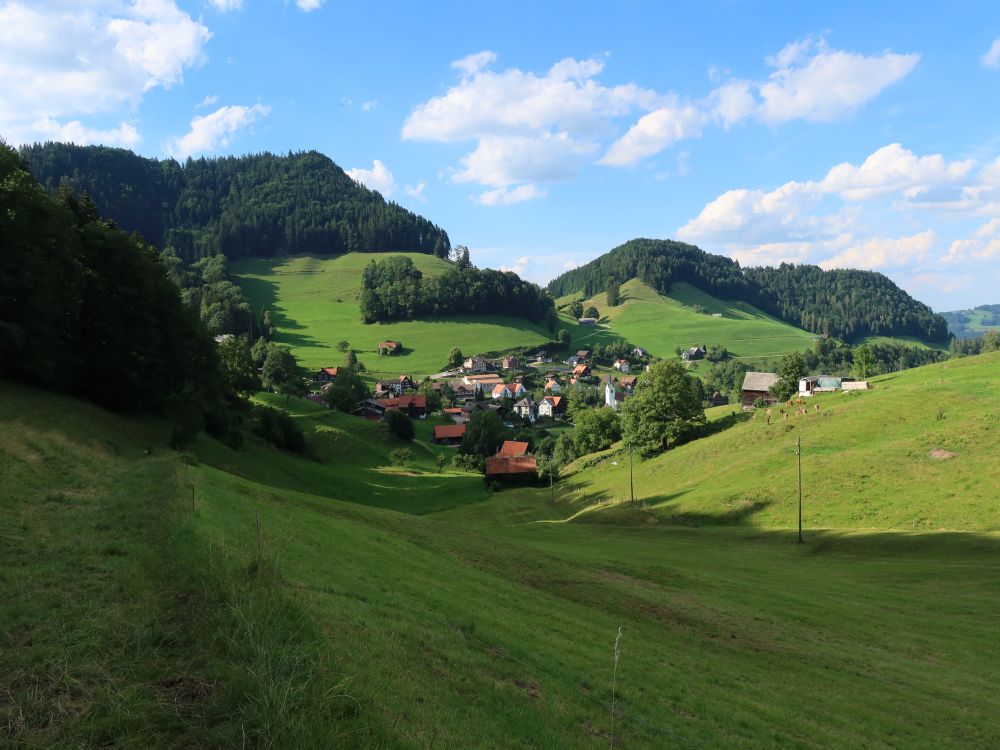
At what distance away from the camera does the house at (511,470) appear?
280ft

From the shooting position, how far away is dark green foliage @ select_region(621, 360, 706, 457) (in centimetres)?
7994

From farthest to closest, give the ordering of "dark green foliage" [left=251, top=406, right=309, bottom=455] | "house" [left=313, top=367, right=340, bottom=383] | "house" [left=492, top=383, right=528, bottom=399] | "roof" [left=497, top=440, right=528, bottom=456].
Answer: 1. "house" [left=492, top=383, right=528, bottom=399]
2. "house" [left=313, top=367, right=340, bottom=383]
3. "roof" [left=497, top=440, right=528, bottom=456]
4. "dark green foliage" [left=251, top=406, right=309, bottom=455]

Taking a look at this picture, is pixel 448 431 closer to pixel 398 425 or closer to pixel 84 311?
pixel 398 425

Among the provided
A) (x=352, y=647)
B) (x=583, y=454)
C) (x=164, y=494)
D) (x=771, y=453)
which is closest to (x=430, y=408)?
(x=583, y=454)

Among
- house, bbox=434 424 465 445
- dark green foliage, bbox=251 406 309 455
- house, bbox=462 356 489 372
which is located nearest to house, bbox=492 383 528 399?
house, bbox=462 356 489 372

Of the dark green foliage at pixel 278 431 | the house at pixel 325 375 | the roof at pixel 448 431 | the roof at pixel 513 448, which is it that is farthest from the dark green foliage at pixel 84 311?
the house at pixel 325 375

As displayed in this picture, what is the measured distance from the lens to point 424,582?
1877cm

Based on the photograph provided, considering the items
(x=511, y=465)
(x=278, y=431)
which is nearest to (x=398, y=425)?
(x=511, y=465)

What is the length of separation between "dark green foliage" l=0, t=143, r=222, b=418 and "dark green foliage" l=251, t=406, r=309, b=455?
58.5 feet

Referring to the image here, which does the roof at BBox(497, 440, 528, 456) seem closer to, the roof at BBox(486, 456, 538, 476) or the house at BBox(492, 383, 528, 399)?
the roof at BBox(486, 456, 538, 476)

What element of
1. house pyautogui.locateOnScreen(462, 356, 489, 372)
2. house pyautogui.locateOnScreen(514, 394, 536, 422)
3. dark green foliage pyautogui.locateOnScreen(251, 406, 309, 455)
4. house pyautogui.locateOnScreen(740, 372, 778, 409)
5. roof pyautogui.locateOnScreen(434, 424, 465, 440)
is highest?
house pyautogui.locateOnScreen(462, 356, 489, 372)

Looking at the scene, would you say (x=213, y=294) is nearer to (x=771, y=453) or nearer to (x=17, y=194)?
(x=17, y=194)

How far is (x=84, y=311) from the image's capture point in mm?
42250

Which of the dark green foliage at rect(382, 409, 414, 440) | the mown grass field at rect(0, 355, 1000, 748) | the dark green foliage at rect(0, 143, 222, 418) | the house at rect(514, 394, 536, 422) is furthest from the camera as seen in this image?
the house at rect(514, 394, 536, 422)
